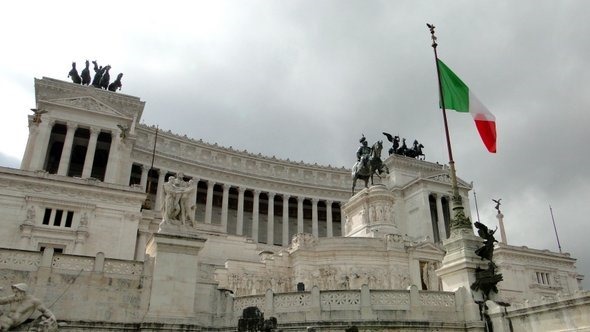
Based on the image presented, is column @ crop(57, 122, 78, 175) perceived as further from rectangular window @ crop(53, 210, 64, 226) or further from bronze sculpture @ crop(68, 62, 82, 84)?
rectangular window @ crop(53, 210, 64, 226)

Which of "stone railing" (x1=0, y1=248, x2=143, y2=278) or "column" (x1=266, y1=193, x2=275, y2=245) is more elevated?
"column" (x1=266, y1=193, x2=275, y2=245)

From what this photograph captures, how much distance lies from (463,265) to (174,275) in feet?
38.9

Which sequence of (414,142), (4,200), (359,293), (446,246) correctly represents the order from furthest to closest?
(414,142) → (4,200) → (446,246) → (359,293)

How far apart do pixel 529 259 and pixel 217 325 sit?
1941 inches

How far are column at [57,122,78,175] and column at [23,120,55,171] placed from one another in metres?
1.91

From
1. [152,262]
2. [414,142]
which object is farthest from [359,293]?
[414,142]

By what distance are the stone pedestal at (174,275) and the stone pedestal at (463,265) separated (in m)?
10.6

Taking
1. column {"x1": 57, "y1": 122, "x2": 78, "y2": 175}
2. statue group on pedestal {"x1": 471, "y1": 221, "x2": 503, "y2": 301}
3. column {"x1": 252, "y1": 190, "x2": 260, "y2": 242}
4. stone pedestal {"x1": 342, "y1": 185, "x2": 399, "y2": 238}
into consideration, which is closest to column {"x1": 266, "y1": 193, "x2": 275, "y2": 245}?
column {"x1": 252, "y1": 190, "x2": 260, "y2": 242}

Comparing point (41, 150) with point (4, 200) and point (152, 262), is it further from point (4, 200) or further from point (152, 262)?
point (152, 262)

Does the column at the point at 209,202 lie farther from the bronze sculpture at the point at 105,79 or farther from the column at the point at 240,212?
the bronze sculpture at the point at 105,79

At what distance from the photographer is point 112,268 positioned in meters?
18.5

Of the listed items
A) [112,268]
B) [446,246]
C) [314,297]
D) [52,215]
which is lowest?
[314,297]

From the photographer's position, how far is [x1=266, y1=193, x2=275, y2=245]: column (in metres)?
70.5

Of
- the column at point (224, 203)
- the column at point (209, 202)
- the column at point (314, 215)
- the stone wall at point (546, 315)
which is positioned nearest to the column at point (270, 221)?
the column at point (314, 215)
